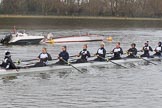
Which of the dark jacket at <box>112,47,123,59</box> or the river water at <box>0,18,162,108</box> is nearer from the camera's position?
the river water at <box>0,18,162,108</box>

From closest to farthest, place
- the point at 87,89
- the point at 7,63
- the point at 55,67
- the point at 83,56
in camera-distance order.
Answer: the point at 87,89
the point at 7,63
the point at 55,67
the point at 83,56

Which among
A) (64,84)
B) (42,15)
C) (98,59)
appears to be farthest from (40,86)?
(42,15)

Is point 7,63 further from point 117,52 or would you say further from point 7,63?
point 117,52

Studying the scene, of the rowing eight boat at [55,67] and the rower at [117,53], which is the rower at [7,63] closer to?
the rowing eight boat at [55,67]

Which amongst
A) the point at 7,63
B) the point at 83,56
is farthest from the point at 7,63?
the point at 83,56

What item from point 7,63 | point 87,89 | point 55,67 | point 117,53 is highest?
point 7,63

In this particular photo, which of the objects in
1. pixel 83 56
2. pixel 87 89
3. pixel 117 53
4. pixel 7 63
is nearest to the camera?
A: pixel 87 89

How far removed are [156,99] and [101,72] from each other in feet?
28.2

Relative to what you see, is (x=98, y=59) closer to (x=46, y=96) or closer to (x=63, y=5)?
(x=46, y=96)

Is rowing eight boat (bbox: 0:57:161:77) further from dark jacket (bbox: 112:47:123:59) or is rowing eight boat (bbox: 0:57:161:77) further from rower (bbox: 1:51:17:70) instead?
dark jacket (bbox: 112:47:123:59)

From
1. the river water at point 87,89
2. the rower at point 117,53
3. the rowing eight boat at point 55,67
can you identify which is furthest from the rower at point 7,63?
the rower at point 117,53

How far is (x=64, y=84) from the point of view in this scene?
2494 cm

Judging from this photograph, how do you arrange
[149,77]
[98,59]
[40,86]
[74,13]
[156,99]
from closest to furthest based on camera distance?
1. [156,99]
2. [40,86]
3. [149,77]
4. [98,59]
5. [74,13]

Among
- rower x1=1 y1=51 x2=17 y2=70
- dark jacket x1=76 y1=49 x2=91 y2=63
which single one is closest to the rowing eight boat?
rower x1=1 y1=51 x2=17 y2=70
